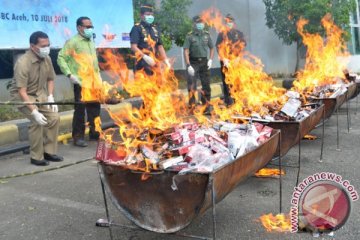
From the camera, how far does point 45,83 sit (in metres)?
6.30

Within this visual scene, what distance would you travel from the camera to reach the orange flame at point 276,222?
3917mm

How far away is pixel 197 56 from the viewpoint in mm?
9867

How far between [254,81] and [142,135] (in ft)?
12.0

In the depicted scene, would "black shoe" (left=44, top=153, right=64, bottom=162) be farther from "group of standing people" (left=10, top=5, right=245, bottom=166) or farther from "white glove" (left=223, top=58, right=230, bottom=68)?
"white glove" (left=223, top=58, right=230, bottom=68)

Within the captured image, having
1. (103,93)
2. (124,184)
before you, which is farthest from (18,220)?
(103,93)

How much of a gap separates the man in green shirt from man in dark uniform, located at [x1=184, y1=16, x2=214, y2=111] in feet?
9.83

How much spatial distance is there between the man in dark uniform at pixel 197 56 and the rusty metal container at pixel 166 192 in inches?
248

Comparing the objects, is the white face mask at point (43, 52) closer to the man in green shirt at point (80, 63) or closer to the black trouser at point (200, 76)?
the man in green shirt at point (80, 63)

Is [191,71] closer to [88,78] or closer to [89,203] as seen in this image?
[88,78]

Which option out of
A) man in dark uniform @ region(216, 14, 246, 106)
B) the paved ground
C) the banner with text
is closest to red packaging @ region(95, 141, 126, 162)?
the paved ground

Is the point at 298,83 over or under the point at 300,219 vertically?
over

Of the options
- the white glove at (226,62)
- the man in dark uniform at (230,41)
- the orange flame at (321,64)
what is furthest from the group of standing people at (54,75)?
the orange flame at (321,64)

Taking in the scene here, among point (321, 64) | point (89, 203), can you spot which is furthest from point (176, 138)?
point (321, 64)

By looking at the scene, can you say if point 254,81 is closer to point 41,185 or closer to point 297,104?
point 297,104
